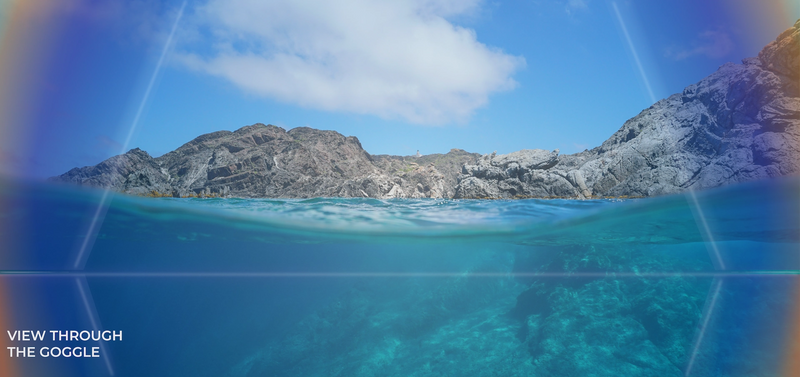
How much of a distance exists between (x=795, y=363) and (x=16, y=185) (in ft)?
77.8

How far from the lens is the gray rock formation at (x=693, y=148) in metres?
17.1

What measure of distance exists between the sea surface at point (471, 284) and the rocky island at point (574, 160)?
3.60 metres

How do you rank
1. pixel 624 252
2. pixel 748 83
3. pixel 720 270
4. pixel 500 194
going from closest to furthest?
pixel 624 252 < pixel 720 270 < pixel 748 83 < pixel 500 194

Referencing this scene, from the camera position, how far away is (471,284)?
17.4 m

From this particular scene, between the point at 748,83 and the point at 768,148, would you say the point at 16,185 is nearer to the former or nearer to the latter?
the point at 768,148

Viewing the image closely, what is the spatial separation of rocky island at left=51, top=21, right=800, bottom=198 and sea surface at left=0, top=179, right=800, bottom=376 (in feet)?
11.8

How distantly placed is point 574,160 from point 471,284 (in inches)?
977

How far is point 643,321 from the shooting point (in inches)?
456

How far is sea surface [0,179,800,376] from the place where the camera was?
10.4 meters

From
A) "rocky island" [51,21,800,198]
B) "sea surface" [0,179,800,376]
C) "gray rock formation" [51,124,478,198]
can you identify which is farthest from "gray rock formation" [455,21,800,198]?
"gray rock formation" [51,124,478,198]

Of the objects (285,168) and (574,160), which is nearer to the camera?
(574,160)

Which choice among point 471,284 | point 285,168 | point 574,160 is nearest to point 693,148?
point 574,160

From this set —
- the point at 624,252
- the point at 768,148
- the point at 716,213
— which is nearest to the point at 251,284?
the point at 624,252

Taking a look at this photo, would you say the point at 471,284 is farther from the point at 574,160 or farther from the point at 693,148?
the point at 574,160
